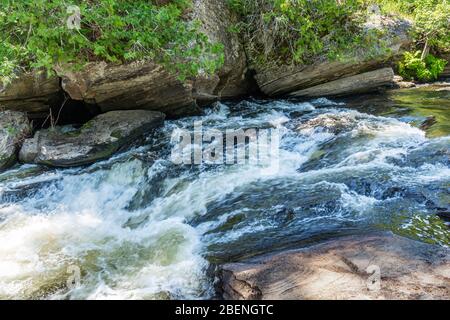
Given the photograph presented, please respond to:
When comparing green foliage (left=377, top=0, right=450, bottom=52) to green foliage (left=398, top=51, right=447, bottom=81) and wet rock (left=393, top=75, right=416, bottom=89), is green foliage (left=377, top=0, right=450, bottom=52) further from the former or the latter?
wet rock (left=393, top=75, right=416, bottom=89)

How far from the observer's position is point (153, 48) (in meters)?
7.14

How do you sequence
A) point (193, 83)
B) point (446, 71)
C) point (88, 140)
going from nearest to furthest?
point (88, 140)
point (193, 83)
point (446, 71)

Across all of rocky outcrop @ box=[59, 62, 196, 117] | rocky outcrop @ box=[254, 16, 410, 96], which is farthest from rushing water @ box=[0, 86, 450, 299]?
rocky outcrop @ box=[254, 16, 410, 96]

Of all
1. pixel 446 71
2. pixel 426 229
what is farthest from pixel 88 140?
pixel 446 71

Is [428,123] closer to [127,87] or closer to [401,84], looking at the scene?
[401,84]

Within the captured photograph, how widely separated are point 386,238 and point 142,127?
5847 millimetres

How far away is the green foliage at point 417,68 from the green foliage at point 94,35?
8.21m

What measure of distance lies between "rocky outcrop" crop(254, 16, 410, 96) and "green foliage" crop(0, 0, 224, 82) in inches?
133

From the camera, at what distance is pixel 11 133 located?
26.6ft

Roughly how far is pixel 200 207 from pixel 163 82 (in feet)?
11.8

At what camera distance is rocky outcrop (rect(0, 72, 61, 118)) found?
8.23 meters

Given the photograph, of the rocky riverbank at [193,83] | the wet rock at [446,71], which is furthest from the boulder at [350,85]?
the wet rock at [446,71]

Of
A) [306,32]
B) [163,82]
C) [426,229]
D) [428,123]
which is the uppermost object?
[306,32]

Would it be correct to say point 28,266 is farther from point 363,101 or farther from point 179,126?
point 363,101
